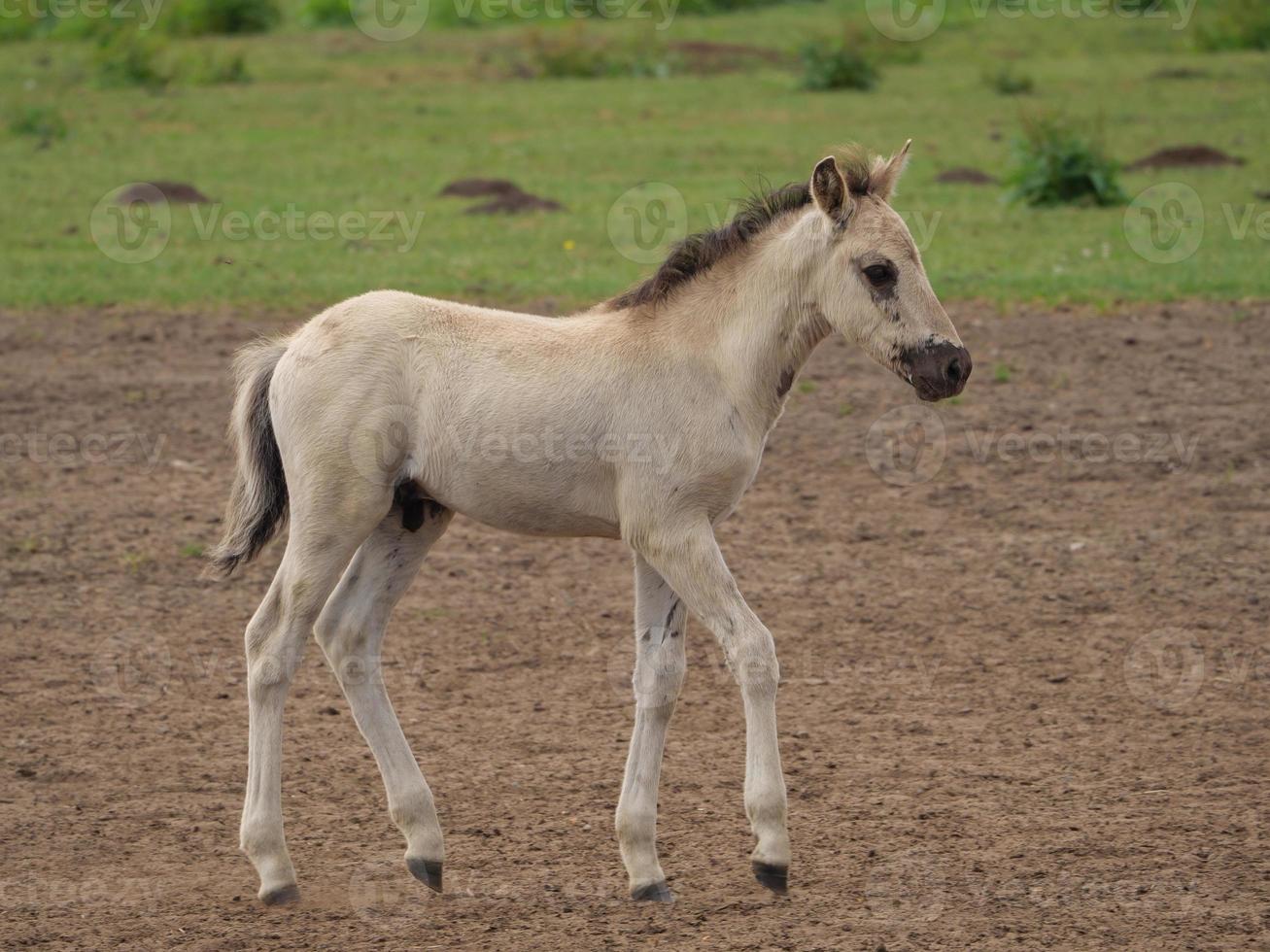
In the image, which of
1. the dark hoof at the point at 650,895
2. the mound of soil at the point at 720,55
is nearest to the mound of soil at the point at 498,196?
the mound of soil at the point at 720,55

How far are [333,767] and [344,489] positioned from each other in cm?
182

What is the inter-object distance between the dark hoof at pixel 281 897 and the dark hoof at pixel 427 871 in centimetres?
40

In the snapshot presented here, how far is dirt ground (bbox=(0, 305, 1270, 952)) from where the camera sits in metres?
5.47

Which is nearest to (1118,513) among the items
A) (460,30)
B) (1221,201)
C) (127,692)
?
(127,692)

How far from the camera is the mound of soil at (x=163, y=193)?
1805 centimetres

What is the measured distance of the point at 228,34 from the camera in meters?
34.2

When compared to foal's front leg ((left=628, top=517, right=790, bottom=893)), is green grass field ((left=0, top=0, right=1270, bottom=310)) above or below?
above

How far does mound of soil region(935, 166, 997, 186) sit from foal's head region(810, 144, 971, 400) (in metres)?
14.3

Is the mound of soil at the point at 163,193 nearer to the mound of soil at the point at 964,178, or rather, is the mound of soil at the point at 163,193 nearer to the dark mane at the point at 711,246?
the mound of soil at the point at 964,178

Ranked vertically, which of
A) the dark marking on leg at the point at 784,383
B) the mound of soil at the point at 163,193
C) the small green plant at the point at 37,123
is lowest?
A: the mound of soil at the point at 163,193

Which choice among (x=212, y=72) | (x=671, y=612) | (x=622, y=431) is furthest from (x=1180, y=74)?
(x=622, y=431)

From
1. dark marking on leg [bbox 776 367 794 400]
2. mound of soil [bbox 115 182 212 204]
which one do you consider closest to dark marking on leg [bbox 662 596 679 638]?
dark marking on leg [bbox 776 367 794 400]

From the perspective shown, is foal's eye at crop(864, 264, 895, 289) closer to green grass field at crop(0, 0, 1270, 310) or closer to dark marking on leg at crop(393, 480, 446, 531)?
dark marking on leg at crop(393, 480, 446, 531)

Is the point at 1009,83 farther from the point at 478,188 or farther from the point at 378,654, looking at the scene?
the point at 378,654
